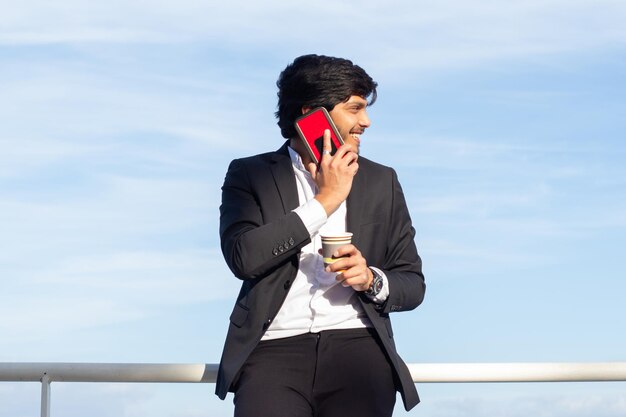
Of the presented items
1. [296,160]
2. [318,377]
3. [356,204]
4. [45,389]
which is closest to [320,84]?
[296,160]

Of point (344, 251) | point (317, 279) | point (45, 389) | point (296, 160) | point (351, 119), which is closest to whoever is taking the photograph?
point (344, 251)

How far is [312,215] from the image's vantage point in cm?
348

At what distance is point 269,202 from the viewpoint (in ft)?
12.1

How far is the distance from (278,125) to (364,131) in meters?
0.39

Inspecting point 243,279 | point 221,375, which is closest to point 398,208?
point 243,279

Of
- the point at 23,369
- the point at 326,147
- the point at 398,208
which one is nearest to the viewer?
the point at 326,147

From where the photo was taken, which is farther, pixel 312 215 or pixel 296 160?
pixel 296 160

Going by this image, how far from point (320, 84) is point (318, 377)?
1081mm

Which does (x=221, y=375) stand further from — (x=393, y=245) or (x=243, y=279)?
(x=393, y=245)

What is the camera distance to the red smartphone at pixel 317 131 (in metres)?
Answer: 3.63

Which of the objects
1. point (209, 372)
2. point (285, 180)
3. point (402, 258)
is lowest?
point (209, 372)

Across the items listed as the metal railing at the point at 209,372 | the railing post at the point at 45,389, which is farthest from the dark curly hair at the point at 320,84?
the railing post at the point at 45,389

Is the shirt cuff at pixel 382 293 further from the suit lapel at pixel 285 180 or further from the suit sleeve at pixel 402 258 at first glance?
the suit lapel at pixel 285 180

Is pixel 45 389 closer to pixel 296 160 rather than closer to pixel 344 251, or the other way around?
pixel 296 160
